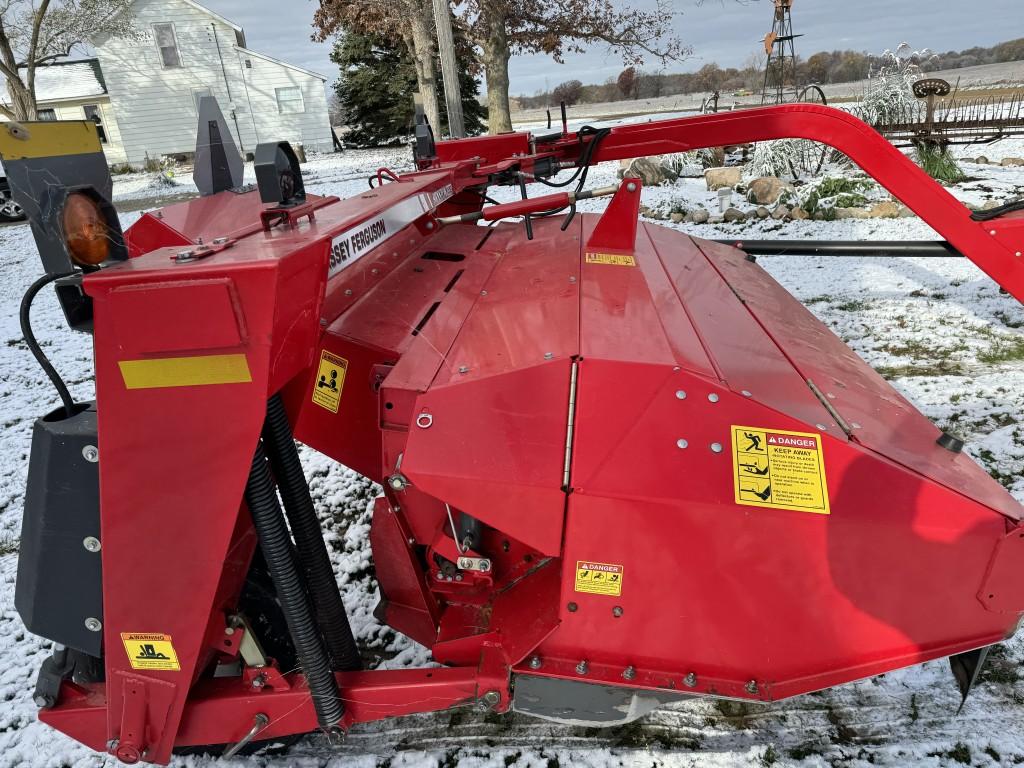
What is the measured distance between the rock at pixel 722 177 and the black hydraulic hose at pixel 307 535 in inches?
346

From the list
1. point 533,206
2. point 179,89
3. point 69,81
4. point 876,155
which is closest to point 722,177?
point 876,155

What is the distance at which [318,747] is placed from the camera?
216cm

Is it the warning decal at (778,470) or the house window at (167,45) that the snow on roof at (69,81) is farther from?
the warning decal at (778,470)

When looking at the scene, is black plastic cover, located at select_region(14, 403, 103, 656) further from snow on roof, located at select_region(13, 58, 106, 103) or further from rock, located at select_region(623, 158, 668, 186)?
snow on roof, located at select_region(13, 58, 106, 103)

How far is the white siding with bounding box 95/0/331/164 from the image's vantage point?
2034 cm

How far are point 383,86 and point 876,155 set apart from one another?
67.3ft

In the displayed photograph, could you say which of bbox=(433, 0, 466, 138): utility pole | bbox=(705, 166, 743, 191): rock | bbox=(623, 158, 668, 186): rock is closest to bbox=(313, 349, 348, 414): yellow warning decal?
bbox=(433, 0, 466, 138): utility pole

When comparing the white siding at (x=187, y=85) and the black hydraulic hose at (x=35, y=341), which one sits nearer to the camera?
the black hydraulic hose at (x=35, y=341)

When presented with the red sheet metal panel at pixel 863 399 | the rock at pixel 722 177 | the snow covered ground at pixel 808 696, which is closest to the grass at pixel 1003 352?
the snow covered ground at pixel 808 696

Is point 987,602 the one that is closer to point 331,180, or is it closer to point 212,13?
point 331,180

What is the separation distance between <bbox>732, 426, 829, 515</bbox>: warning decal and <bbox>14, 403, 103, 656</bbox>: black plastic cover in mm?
1665

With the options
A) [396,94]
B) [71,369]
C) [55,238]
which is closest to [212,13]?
[396,94]

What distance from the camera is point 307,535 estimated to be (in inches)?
72.2

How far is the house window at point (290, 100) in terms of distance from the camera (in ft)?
69.7
